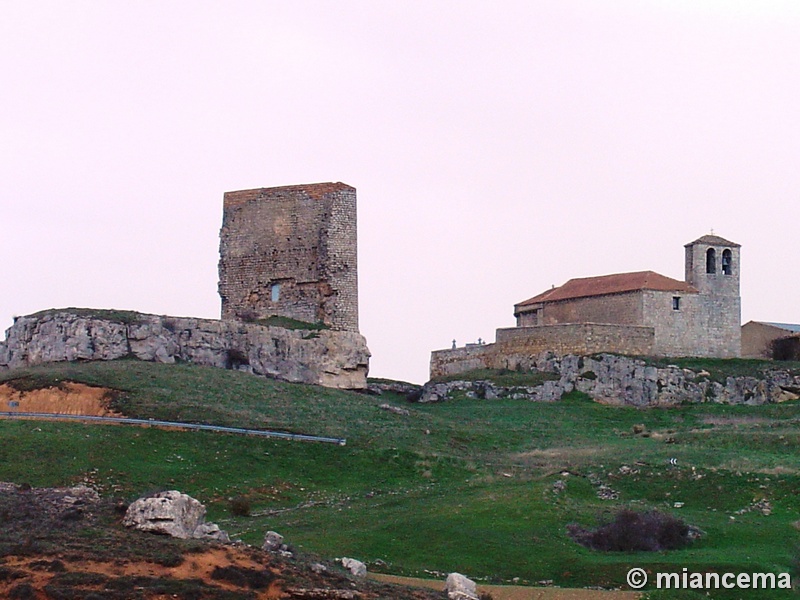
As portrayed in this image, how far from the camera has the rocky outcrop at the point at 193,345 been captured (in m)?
47.9

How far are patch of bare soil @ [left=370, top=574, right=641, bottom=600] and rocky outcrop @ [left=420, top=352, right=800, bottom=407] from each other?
2937cm

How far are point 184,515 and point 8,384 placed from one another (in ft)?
68.0

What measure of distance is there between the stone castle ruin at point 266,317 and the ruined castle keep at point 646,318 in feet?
30.0

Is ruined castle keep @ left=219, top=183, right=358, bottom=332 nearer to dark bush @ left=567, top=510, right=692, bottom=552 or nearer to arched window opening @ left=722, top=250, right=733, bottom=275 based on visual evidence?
arched window opening @ left=722, top=250, right=733, bottom=275

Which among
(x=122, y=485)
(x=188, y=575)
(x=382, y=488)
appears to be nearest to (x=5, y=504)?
(x=188, y=575)

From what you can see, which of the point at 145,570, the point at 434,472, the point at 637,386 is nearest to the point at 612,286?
the point at 637,386

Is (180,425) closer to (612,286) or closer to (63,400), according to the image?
(63,400)

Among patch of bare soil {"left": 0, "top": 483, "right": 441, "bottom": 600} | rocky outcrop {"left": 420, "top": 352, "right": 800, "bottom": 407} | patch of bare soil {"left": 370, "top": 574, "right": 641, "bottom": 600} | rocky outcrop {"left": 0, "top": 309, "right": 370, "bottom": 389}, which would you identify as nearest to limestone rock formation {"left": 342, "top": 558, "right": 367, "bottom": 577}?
patch of bare soil {"left": 0, "top": 483, "right": 441, "bottom": 600}

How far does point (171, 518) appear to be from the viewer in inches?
949

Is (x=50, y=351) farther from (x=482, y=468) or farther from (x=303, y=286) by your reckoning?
(x=482, y=468)

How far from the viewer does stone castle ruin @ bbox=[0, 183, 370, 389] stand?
4841 cm

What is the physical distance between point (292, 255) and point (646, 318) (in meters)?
14.3

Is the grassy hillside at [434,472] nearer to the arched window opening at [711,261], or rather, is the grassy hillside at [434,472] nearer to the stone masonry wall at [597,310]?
the stone masonry wall at [597,310]

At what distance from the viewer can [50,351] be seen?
4775 centimetres
